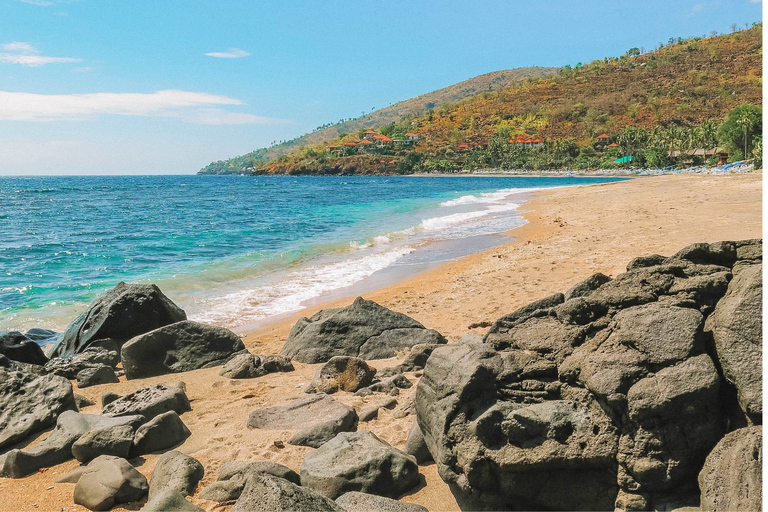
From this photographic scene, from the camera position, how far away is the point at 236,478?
3725 millimetres

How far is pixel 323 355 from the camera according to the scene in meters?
7.05

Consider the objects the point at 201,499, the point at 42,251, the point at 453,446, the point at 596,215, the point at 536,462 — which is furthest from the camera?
the point at 596,215

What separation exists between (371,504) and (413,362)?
306 cm

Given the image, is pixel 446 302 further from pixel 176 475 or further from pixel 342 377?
pixel 176 475

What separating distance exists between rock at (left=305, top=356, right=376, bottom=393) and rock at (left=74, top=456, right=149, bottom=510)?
216 centimetres

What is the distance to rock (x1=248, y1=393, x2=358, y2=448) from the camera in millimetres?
4441

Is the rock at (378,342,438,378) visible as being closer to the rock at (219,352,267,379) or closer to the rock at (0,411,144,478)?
the rock at (219,352,267,379)

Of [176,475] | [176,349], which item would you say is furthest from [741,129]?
[176,475]

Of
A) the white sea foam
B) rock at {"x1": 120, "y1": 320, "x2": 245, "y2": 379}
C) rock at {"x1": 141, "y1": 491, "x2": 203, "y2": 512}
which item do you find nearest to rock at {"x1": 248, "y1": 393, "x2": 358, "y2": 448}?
rock at {"x1": 141, "y1": 491, "x2": 203, "y2": 512}

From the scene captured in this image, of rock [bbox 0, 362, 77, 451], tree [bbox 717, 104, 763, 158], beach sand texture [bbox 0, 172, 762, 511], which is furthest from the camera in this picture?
tree [bbox 717, 104, 763, 158]

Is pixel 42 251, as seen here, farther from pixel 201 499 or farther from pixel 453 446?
pixel 453 446

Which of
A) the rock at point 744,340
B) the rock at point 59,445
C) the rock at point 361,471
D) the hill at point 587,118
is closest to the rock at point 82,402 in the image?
the rock at point 59,445

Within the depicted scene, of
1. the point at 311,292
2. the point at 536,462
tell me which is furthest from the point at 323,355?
the point at 311,292

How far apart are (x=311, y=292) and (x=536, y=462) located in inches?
380
